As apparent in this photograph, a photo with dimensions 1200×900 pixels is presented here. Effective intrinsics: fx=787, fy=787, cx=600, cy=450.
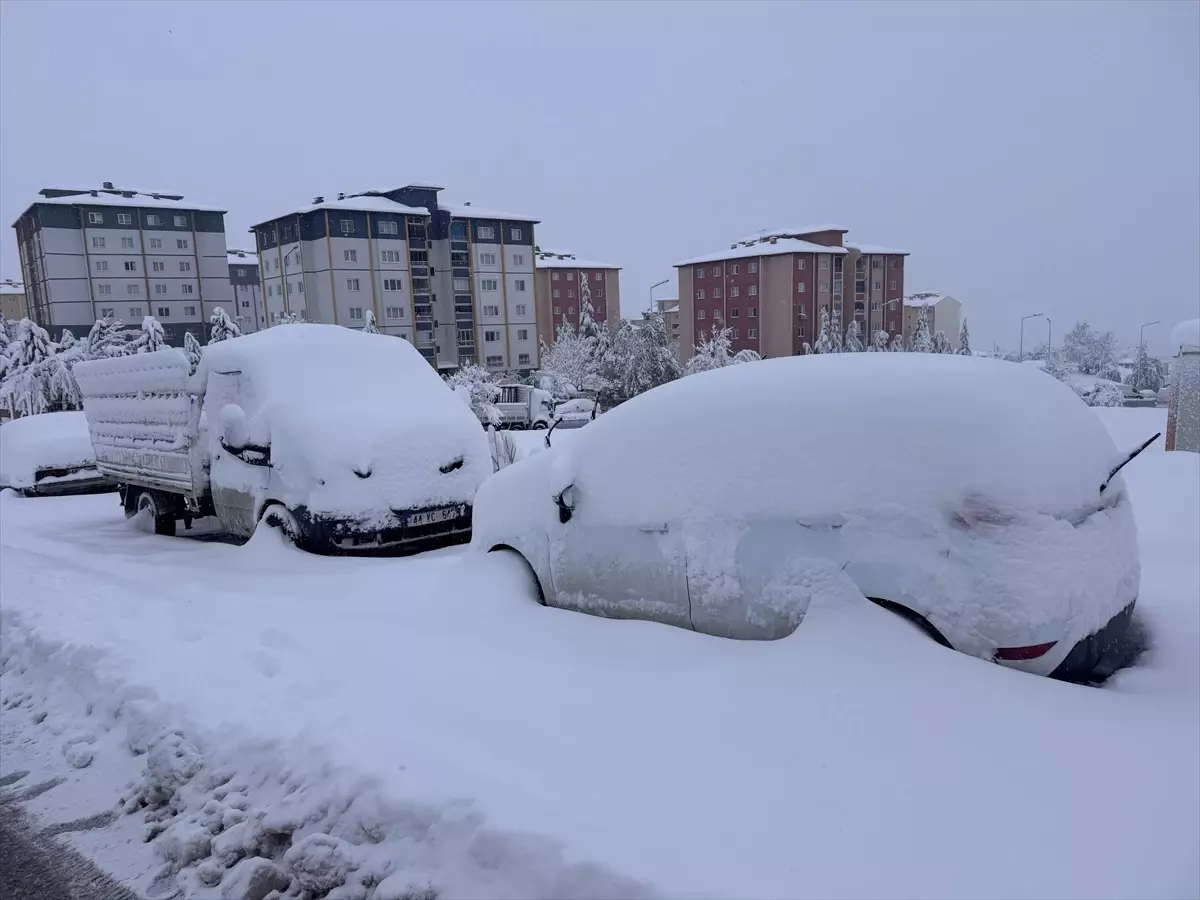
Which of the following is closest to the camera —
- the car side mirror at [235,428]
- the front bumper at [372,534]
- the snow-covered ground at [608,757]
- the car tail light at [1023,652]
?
the snow-covered ground at [608,757]

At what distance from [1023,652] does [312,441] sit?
5775 mm

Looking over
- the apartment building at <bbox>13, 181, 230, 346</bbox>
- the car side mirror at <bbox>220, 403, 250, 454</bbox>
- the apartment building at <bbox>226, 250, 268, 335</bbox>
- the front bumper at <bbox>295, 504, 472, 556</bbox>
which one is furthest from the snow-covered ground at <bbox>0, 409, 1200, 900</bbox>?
the apartment building at <bbox>226, 250, 268, 335</bbox>

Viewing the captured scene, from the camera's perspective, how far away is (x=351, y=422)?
7211 millimetres

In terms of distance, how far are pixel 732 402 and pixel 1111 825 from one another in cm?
234

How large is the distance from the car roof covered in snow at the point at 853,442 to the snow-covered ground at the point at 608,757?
0.57m

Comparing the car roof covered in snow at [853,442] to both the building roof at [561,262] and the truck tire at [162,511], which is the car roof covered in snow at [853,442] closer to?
the truck tire at [162,511]

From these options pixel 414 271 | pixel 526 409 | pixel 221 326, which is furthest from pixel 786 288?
pixel 221 326

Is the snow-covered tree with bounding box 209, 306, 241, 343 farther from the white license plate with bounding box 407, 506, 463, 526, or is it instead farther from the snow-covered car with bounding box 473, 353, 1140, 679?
the snow-covered car with bounding box 473, 353, 1140, 679

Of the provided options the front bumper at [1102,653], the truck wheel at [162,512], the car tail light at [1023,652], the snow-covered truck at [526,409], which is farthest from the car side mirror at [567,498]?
the snow-covered truck at [526,409]

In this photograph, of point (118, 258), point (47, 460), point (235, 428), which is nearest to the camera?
point (235, 428)

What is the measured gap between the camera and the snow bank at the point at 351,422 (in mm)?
6949

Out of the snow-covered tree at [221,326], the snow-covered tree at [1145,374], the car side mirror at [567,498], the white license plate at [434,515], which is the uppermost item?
the snow-covered tree at [221,326]

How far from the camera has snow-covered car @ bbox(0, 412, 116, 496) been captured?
1362 centimetres

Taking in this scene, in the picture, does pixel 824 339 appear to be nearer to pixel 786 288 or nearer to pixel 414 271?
pixel 786 288
